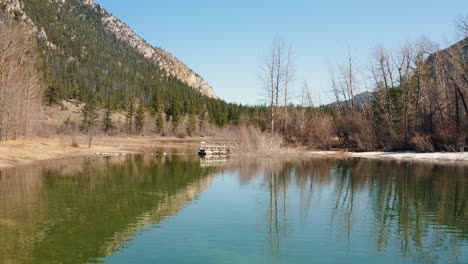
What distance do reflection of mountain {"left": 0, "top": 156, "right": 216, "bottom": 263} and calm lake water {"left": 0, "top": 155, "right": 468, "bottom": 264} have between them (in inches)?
1.1

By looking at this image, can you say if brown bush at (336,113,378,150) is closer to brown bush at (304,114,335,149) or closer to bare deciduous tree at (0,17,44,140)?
brown bush at (304,114,335,149)

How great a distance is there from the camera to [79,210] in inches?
414

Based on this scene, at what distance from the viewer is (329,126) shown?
38.4m

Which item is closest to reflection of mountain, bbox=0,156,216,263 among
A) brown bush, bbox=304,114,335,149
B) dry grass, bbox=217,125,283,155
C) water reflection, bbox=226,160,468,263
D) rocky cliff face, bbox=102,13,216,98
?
water reflection, bbox=226,160,468,263

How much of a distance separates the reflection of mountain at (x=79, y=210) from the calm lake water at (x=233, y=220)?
3 cm

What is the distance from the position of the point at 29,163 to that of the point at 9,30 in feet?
44.0

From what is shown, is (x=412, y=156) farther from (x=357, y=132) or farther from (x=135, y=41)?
(x=135, y=41)

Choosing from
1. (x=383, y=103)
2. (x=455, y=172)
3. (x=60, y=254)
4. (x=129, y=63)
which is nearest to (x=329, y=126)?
(x=383, y=103)

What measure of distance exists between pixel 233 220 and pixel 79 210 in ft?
15.5

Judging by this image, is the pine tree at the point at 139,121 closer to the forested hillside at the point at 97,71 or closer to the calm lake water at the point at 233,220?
the forested hillside at the point at 97,71

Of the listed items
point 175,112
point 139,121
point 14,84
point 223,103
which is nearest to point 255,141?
point 14,84

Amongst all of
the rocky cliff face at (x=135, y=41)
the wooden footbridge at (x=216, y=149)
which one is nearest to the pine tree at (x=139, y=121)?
the wooden footbridge at (x=216, y=149)

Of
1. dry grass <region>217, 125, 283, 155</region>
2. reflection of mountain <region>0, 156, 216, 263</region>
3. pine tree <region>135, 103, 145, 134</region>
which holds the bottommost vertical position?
reflection of mountain <region>0, 156, 216, 263</region>

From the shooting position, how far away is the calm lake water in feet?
22.6
